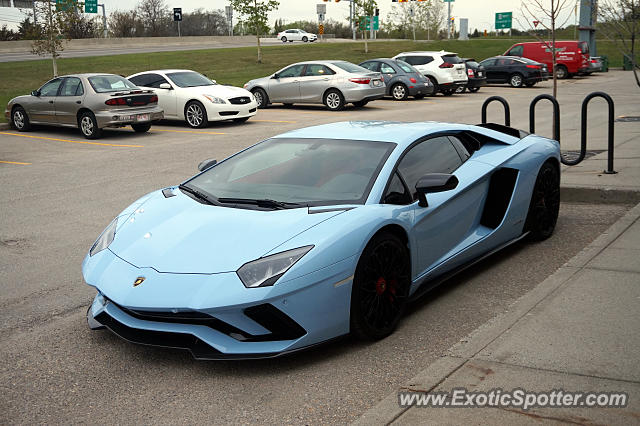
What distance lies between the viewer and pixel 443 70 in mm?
28203

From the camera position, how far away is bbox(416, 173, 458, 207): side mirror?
481cm

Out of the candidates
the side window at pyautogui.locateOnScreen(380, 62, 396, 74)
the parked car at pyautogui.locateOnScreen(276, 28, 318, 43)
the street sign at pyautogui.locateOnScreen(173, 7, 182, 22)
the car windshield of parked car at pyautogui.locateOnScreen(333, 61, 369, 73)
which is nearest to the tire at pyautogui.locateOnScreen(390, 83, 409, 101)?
the side window at pyautogui.locateOnScreen(380, 62, 396, 74)

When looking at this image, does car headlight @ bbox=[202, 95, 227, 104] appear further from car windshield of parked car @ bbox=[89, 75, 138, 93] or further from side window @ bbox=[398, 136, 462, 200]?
side window @ bbox=[398, 136, 462, 200]

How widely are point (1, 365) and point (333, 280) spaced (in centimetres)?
211

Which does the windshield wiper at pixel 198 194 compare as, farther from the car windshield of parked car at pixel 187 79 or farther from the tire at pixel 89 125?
the car windshield of parked car at pixel 187 79

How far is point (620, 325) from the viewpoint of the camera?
4.36 meters

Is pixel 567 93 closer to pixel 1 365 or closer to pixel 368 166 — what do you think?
pixel 368 166

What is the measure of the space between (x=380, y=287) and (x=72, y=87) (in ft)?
49.2

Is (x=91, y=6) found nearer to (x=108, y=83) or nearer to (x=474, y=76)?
(x=474, y=76)

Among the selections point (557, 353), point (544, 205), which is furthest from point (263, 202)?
point (544, 205)

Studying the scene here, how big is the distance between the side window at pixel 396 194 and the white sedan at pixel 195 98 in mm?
14269

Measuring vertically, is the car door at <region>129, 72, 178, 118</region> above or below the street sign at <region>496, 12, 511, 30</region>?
below

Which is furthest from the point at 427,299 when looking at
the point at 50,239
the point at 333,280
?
the point at 50,239

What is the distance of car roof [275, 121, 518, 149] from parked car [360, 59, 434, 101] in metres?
20.1
